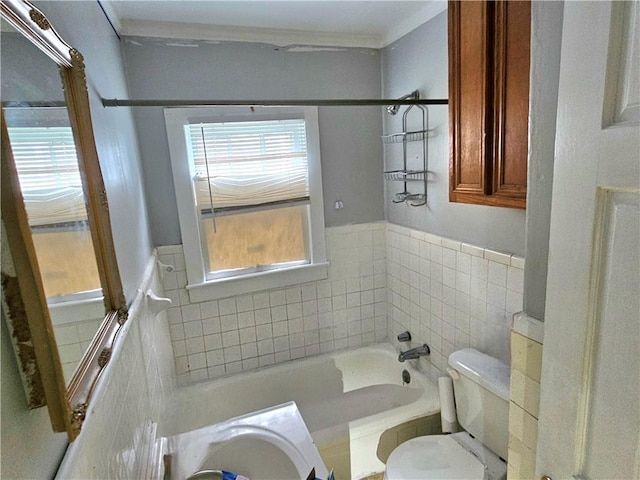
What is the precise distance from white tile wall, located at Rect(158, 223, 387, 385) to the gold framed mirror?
1363 mm

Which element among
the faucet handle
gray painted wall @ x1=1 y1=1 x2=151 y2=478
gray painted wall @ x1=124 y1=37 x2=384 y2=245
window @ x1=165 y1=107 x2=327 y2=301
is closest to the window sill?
window @ x1=165 y1=107 x2=327 y2=301

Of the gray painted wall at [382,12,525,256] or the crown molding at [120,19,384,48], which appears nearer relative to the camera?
the gray painted wall at [382,12,525,256]

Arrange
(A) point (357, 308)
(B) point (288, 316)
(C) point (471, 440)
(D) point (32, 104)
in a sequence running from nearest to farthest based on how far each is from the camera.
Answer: (D) point (32, 104) → (C) point (471, 440) → (B) point (288, 316) → (A) point (357, 308)

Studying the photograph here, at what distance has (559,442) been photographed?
2.53 feet

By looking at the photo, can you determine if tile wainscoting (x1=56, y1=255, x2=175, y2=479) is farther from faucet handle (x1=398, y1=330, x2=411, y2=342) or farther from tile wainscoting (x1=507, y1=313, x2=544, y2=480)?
faucet handle (x1=398, y1=330, x2=411, y2=342)

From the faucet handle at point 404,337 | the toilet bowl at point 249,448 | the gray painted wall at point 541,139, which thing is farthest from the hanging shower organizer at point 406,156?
the toilet bowl at point 249,448

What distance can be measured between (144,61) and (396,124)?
150 centimetres

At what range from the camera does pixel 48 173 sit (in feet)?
2.08

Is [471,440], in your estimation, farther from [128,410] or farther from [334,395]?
[128,410]

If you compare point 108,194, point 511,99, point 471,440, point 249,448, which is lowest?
point 471,440

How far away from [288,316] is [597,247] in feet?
6.65

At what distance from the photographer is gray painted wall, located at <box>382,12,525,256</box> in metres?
1.67

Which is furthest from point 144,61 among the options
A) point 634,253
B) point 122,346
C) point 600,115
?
point 634,253

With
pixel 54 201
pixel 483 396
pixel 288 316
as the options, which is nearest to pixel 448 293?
pixel 483 396
